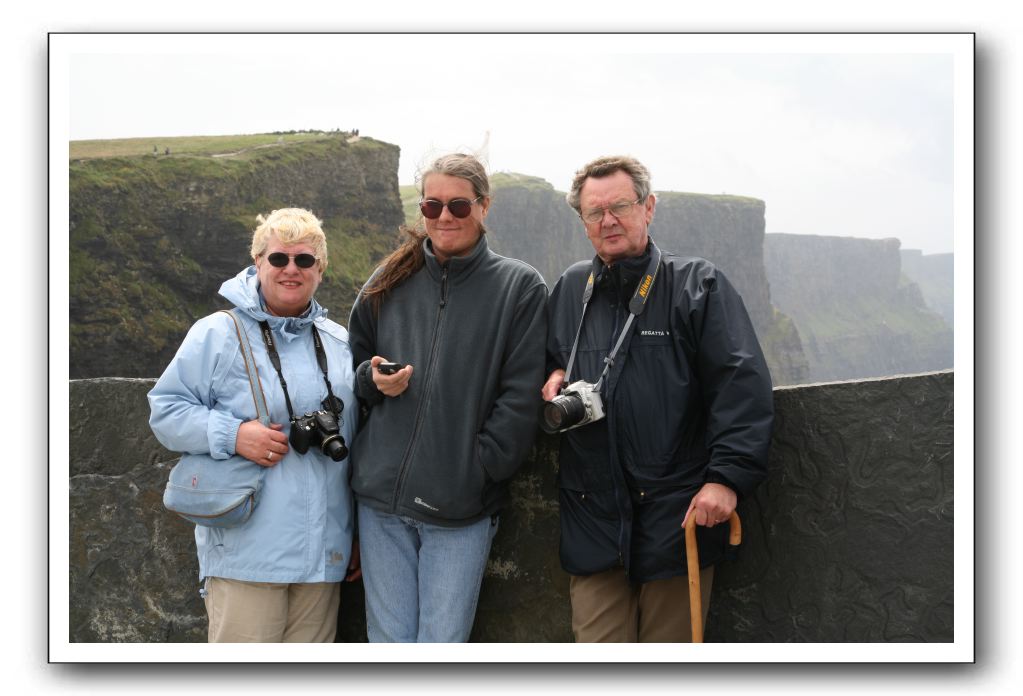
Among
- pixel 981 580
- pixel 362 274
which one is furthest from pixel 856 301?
pixel 981 580

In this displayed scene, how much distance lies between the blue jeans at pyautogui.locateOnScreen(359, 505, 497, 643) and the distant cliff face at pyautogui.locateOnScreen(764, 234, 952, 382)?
128m

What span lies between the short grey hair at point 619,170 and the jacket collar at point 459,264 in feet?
1.55

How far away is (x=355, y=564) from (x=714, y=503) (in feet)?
5.71

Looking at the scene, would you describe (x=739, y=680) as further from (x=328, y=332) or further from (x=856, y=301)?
(x=856, y=301)

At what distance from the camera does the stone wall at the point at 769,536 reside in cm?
396

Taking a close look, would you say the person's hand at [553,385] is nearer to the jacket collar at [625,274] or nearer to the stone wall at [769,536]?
the jacket collar at [625,274]

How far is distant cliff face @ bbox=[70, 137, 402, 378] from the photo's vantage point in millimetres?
45844

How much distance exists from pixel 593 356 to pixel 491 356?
1.44ft

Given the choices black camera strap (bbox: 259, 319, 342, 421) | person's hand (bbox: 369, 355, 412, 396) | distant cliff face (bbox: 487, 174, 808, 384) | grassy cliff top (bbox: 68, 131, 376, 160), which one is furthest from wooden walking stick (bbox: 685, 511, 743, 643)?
distant cliff face (bbox: 487, 174, 808, 384)

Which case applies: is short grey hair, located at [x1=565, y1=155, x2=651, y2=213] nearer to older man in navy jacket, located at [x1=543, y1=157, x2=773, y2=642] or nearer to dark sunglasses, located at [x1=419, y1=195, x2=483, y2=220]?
older man in navy jacket, located at [x1=543, y1=157, x2=773, y2=642]

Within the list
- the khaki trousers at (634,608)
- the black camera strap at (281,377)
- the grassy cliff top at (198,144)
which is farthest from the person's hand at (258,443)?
the grassy cliff top at (198,144)

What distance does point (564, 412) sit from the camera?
3576 millimetres

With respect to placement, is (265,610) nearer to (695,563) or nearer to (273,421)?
(273,421)

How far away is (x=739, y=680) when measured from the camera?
158 inches
